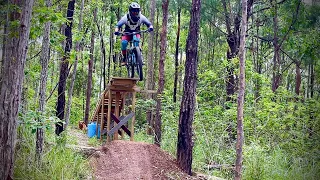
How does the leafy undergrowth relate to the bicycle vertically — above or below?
below

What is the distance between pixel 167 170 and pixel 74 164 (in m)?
2.26

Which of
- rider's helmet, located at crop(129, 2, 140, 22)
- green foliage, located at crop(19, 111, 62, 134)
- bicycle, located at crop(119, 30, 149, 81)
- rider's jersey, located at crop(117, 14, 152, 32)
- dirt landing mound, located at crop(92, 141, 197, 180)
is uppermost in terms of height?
rider's helmet, located at crop(129, 2, 140, 22)

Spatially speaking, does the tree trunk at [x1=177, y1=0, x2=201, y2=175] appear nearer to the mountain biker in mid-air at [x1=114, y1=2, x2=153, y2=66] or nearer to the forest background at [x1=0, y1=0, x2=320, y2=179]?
the forest background at [x1=0, y1=0, x2=320, y2=179]

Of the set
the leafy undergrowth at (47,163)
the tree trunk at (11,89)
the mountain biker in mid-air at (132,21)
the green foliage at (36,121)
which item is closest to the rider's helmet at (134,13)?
the mountain biker in mid-air at (132,21)

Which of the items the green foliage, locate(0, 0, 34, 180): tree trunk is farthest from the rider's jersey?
the green foliage

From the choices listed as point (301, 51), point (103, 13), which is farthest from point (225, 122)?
point (103, 13)

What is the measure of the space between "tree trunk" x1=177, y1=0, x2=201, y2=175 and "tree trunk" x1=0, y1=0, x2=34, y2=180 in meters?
3.84

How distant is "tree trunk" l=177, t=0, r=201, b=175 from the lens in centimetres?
863

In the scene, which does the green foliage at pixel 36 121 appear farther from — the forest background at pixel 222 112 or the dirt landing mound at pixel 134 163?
the dirt landing mound at pixel 134 163

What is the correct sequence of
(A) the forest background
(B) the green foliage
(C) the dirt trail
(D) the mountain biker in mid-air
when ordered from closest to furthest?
1. (B) the green foliage
2. (A) the forest background
3. (C) the dirt trail
4. (D) the mountain biker in mid-air

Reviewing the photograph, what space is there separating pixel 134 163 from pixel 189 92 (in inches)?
84.7

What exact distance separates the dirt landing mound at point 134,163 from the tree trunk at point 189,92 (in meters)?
0.39

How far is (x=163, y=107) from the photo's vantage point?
1377cm

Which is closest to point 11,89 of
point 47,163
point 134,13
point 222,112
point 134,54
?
point 47,163
